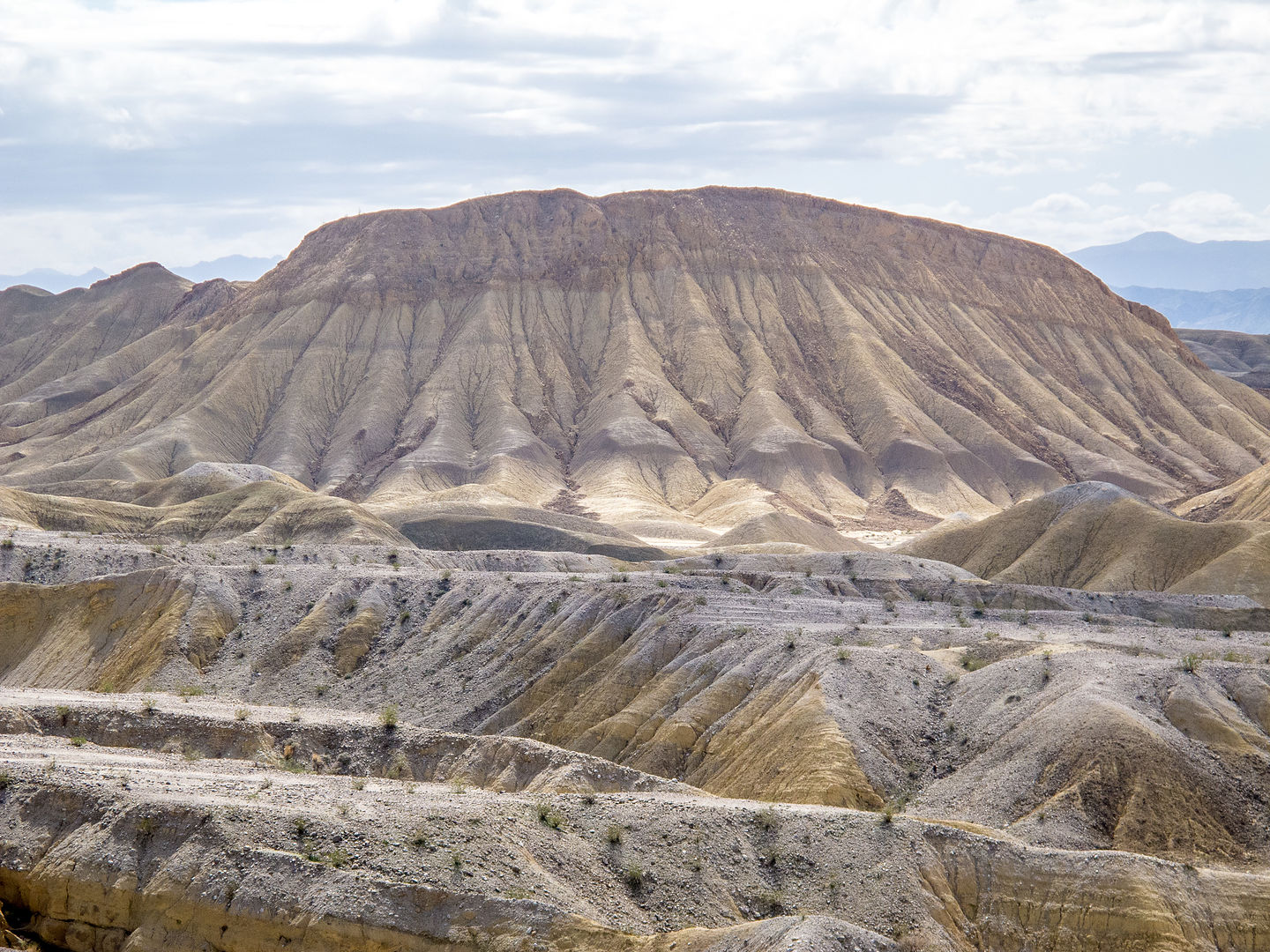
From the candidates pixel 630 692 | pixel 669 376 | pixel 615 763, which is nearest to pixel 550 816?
pixel 615 763

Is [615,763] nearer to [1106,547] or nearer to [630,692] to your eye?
[630,692]

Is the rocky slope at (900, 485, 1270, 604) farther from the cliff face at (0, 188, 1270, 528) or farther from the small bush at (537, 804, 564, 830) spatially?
the small bush at (537, 804, 564, 830)

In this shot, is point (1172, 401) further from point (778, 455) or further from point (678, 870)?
point (678, 870)

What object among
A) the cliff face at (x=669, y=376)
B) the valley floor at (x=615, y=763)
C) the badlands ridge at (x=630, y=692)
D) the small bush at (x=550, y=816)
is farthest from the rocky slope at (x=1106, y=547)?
the small bush at (x=550, y=816)

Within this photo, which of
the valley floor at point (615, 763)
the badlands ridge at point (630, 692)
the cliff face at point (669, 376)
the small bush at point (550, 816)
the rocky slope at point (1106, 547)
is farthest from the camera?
the cliff face at point (669, 376)

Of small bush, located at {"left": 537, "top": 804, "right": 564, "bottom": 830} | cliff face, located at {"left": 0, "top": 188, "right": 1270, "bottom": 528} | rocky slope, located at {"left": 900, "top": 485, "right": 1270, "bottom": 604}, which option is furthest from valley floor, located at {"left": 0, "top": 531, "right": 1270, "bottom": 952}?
cliff face, located at {"left": 0, "top": 188, "right": 1270, "bottom": 528}

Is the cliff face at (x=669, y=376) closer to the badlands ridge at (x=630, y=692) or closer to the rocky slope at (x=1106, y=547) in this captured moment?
the badlands ridge at (x=630, y=692)

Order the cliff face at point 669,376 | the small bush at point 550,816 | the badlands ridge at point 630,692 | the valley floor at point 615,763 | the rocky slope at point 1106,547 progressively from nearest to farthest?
the valley floor at point 615,763, the badlands ridge at point 630,692, the small bush at point 550,816, the rocky slope at point 1106,547, the cliff face at point 669,376

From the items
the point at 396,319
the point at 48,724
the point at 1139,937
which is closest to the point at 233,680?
the point at 48,724
